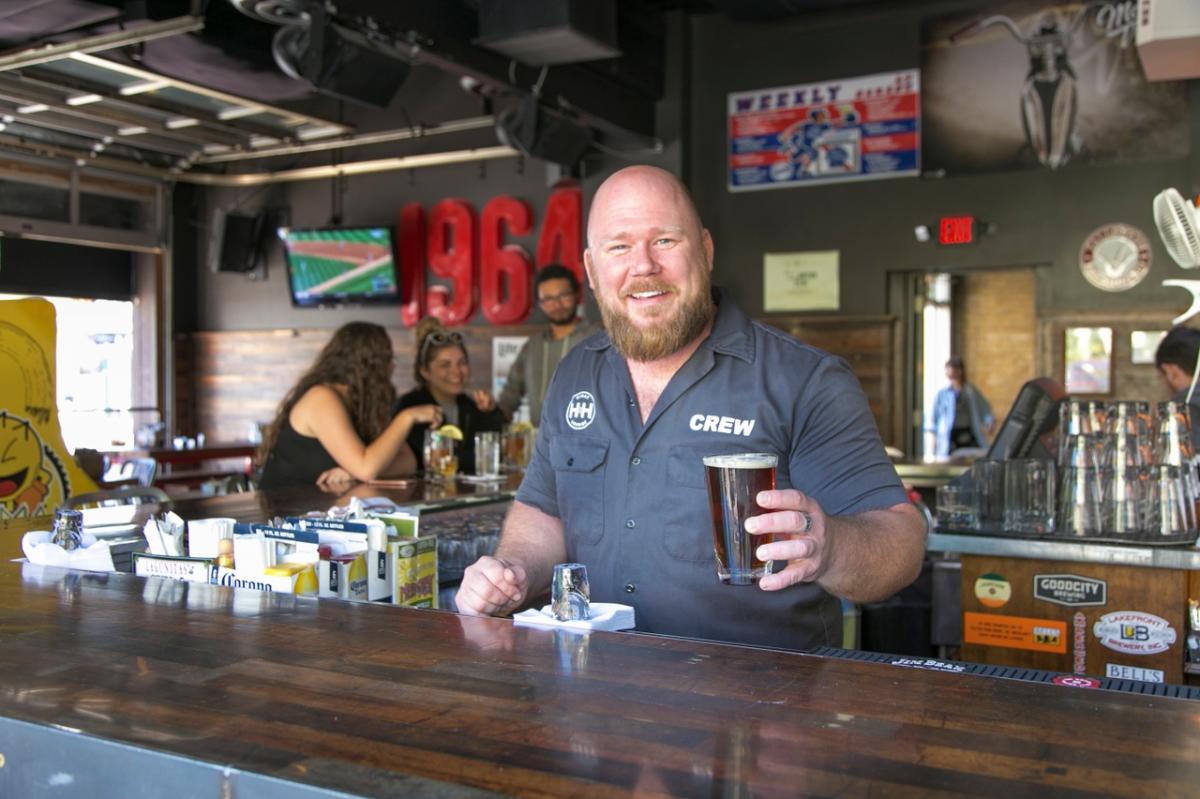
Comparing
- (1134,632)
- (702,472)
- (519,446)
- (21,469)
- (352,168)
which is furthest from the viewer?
(352,168)

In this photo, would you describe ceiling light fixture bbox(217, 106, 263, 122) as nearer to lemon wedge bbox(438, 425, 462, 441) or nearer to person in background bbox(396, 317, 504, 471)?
person in background bbox(396, 317, 504, 471)

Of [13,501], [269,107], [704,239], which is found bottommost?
[13,501]

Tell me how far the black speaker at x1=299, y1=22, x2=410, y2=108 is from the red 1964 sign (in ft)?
9.26

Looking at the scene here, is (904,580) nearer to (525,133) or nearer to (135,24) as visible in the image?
(135,24)

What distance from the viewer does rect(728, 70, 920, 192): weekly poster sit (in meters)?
6.93

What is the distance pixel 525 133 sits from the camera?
6527 millimetres

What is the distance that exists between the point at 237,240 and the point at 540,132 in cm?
403

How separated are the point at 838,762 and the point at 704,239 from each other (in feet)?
4.12

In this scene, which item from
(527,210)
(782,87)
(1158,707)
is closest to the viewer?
(1158,707)

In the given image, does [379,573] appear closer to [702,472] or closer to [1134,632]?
[702,472]

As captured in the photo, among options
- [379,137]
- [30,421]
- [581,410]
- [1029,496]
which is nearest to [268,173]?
[379,137]

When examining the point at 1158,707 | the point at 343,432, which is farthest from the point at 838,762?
the point at 343,432

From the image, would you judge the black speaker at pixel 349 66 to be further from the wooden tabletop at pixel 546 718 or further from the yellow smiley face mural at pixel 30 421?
the wooden tabletop at pixel 546 718

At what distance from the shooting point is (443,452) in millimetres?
3855
